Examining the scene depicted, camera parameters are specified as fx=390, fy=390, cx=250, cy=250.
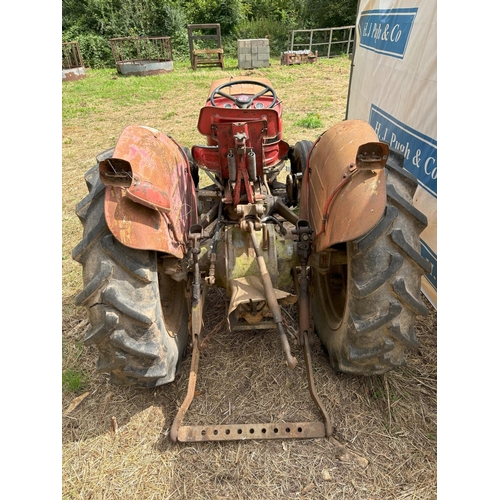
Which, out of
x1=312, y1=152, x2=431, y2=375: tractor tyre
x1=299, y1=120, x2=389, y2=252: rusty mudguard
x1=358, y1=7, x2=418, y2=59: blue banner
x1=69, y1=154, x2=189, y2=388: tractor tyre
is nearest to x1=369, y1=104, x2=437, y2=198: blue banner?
x1=358, y1=7, x2=418, y2=59: blue banner

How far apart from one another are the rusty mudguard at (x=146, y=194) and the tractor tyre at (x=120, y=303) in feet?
0.40

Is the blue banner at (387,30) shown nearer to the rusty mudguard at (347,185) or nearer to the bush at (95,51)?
the rusty mudguard at (347,185)

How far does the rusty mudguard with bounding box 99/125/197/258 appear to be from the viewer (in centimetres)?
182

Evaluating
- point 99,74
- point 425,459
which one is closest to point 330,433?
point 425,459

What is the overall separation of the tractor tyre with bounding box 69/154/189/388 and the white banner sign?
86.9 inches

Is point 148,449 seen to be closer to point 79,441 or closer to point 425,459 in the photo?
point 79,441

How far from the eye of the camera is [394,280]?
1.90 meters

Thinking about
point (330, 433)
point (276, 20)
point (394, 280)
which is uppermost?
point (276, 20)

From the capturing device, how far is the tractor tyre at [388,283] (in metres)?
1.89

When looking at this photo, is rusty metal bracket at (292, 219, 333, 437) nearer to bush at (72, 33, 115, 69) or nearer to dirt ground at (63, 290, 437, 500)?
dirt ground at (63, 290, 437, 500)

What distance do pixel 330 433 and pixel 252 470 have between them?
17.9 inches

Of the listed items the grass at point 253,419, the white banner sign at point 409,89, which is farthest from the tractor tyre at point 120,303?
the white banner sign at point 409,89

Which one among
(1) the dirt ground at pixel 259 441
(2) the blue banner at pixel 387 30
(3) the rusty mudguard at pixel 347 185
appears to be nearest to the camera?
(3) the rusty mudguard at pixel 347 185

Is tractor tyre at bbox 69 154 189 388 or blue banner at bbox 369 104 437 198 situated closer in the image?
tractor tyre at bbox 69 154 189 388
